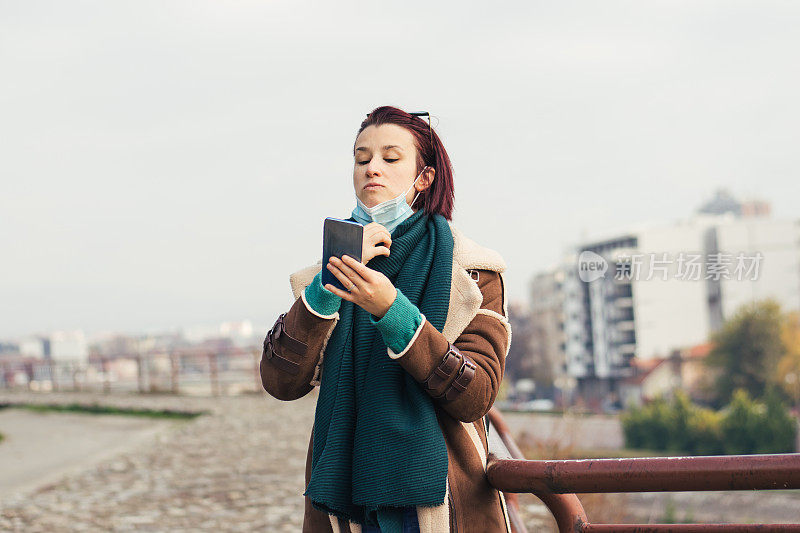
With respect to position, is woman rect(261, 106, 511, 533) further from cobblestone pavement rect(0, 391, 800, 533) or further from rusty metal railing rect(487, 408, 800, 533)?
cobblestone pavement rect(0, 391, 800, 533)

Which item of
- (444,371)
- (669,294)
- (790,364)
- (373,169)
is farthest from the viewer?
(669,294)

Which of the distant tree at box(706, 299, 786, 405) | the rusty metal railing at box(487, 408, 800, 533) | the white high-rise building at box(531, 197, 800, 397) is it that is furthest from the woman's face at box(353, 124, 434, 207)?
the white high-rise building at box(531, 197, 800, 397)

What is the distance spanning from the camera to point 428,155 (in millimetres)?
1775

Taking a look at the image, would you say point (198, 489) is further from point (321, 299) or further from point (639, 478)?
point (639, 478)

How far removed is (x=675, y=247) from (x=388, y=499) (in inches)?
2899

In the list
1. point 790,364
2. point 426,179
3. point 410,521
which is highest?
point 426,179

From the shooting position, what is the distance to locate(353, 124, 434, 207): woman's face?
5.54 ft

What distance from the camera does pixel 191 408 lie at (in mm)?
13844

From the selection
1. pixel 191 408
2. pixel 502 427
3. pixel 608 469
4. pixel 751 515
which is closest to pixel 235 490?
pixel 502 427

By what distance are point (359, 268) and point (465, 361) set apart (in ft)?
0.86

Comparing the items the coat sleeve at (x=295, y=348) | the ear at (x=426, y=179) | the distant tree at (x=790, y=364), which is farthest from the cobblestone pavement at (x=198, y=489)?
the distant tree at (x=790, y=364)

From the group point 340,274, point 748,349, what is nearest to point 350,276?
point 340,274

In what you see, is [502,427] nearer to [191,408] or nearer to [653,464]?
[653,464]

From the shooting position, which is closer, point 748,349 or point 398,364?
point 398,364
